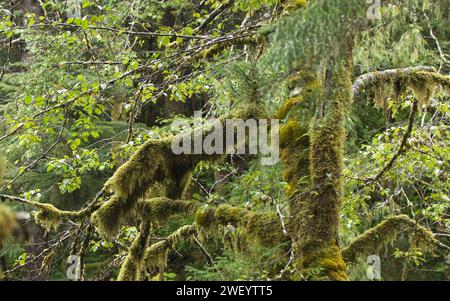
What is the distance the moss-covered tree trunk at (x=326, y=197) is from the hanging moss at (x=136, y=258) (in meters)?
1.42

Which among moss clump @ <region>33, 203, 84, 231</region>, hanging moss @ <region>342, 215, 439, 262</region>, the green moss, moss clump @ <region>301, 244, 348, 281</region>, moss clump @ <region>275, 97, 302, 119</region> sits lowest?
moss clump @ <region>301, 244, 348, 281</region>

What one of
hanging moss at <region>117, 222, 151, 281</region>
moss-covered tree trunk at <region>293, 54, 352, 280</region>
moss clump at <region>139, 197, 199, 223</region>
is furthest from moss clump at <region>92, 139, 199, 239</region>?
moss-covered tree trunk at <region>293, 54, 352, 280</region>

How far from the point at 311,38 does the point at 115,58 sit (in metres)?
4.33

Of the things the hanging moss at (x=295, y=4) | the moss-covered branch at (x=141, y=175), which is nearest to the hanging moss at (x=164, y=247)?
the moss-covered branch at (x=141, y=175)

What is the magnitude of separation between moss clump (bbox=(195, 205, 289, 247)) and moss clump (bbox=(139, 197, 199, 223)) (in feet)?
0.60

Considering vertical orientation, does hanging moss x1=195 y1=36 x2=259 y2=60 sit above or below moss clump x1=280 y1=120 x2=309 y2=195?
above

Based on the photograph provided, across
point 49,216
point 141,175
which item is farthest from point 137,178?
point 49,216

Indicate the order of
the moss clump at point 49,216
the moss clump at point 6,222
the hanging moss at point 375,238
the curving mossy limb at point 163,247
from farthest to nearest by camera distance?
the curving mossy limb at point 163,247 → the moss clump at point 49,216 → the hanging moss at point 375,238 → the moss clump at point 6,222

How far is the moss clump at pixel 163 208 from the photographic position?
4.43 metres

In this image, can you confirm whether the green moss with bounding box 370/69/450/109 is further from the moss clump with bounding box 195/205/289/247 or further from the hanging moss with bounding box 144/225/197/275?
the hanging moss with bounding box 144/225/197/275

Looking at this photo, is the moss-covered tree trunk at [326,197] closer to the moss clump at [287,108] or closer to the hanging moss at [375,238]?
the moss clump at [287,108]

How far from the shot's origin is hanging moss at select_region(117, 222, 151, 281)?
4.68m
